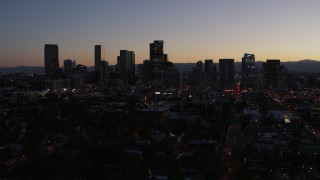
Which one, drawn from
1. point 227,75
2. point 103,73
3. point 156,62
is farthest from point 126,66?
point 227,75

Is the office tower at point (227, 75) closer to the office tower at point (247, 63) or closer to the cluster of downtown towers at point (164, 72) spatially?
the cluster of downtown towers at point (164, 72)

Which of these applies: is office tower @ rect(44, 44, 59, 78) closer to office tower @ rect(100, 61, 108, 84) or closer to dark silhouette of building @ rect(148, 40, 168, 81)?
office tower @ rect(100, 61, 108, 84)

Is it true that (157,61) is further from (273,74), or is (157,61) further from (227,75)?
(273,74)

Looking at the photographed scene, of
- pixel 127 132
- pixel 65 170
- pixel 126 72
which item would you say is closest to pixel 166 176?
pixel 65 170

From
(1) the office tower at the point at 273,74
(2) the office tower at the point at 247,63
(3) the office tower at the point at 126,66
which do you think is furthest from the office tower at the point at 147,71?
(1) the office tower at the point at 273,74

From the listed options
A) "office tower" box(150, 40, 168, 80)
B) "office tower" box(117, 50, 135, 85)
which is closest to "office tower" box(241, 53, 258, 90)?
"office tower" box(150, 40, 168, 80)

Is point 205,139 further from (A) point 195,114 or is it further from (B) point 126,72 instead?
(B) point 126,72
